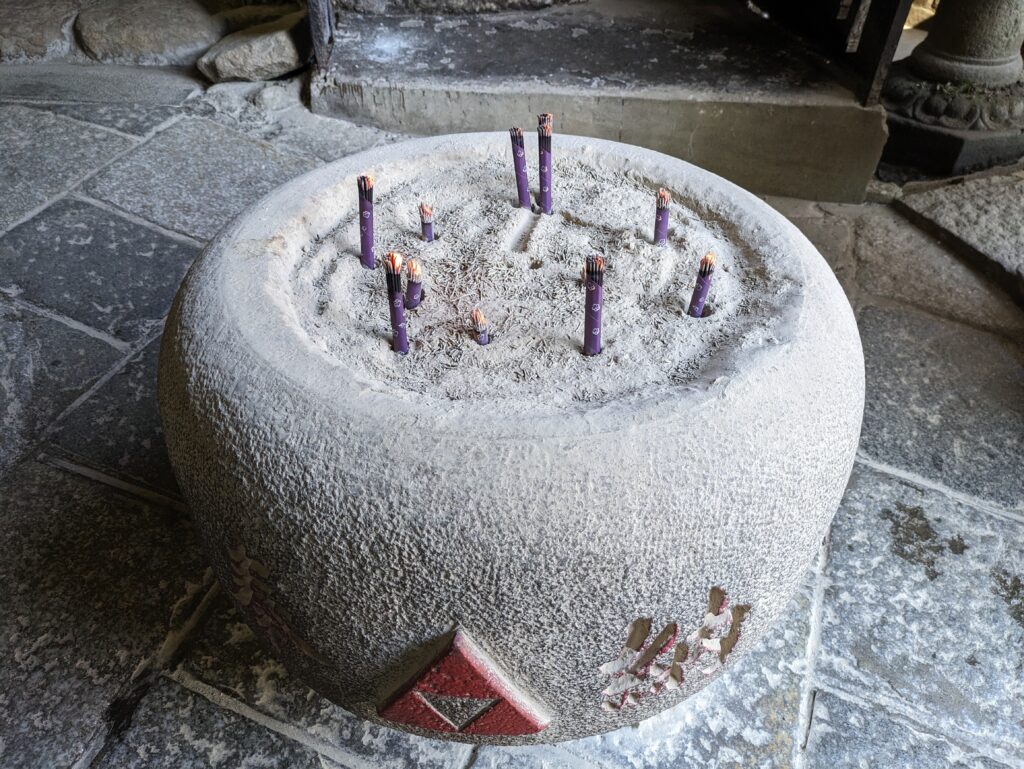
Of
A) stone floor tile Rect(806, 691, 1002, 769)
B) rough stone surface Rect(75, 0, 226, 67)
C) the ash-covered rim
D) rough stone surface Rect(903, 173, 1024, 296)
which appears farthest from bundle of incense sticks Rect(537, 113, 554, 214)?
Answer: rough stone surface Rect(75, 0, 226, 67)

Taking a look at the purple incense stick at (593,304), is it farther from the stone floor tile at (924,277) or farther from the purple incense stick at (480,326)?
the stone floor tile at (924,277)

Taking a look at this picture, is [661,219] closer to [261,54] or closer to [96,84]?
[261,54]

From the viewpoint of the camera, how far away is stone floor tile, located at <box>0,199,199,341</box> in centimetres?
224

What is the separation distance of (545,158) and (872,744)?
128 centimetres

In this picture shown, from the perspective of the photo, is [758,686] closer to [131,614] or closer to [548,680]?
[548,680]

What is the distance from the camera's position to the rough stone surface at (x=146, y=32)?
3.31 meters

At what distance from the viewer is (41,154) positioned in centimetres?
273

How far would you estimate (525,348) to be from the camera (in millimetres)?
1180

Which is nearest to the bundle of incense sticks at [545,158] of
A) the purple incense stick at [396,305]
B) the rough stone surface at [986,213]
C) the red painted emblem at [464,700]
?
the purple incense stick at [396,305]

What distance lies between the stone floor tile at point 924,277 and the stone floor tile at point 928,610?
2.82 feet

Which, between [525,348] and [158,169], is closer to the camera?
[525,348]

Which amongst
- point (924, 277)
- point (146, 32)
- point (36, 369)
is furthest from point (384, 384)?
point (146, 32)

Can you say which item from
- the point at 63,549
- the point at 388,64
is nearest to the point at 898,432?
the point at 63,549

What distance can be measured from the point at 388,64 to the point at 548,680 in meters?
2.61
